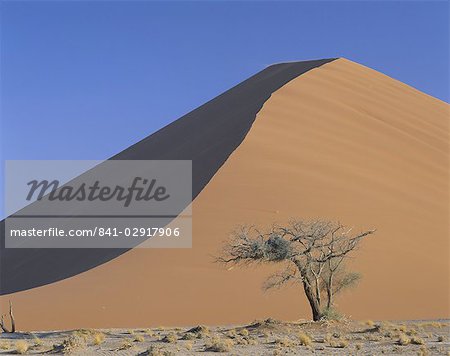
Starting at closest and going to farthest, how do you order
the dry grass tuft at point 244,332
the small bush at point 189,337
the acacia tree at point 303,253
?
the small bush at point 189,337
the dry grass tuft at point 244,332
the acacia tree at point 303,253

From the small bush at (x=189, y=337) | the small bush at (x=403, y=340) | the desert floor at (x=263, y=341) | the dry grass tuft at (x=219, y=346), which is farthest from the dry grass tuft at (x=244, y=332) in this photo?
the small bush at (x=403, y=340)

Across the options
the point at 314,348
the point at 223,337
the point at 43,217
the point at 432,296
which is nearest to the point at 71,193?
the point at 43,217

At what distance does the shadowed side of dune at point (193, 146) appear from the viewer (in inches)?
1320

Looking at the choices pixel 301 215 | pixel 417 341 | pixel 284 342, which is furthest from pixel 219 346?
pixel 301 215

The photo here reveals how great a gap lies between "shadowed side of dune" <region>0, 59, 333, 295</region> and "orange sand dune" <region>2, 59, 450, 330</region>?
4.02ft

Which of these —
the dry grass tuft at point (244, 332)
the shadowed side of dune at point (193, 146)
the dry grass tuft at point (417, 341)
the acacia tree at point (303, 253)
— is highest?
the shadowed side of dune at point (193, 146)

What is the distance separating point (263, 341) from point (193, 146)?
26.5m

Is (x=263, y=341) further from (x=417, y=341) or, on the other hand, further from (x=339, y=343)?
(x=417, y=341)

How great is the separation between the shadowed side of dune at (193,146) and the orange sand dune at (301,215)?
4.02ft

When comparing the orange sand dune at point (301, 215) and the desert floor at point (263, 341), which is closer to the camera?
the desert floor at point (263, 341)

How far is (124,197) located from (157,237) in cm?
931

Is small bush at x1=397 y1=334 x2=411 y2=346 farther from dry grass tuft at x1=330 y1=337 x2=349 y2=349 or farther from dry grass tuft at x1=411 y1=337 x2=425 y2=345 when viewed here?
dry grass tuft at x1=330 y1=337 x2=349 y2=349

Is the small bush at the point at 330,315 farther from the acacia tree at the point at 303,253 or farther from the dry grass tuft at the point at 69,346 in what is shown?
the dry grass tuft at the point at 69,346

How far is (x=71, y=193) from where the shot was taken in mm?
50500
